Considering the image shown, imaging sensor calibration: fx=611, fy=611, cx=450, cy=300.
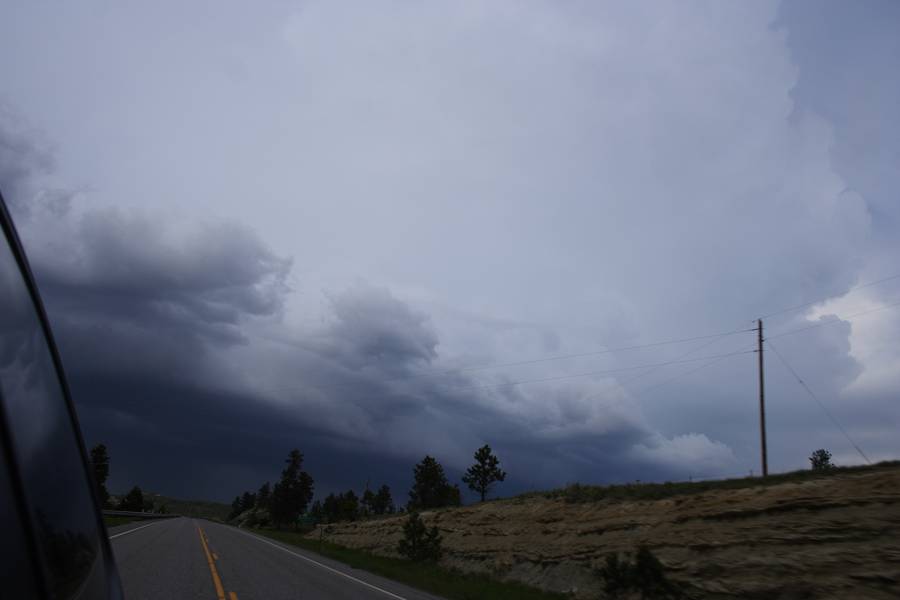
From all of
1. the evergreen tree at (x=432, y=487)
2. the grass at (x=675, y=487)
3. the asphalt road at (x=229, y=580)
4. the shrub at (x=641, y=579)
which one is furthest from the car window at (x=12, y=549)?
the evergreen tree at (x=432, y=487)

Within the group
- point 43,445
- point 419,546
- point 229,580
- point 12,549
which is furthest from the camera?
point 419,546

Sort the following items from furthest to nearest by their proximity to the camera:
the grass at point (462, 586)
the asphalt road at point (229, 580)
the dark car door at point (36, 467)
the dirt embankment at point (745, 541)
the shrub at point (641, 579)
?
the grass at point (462, 586) → the shrub at point (641, 579) → the dirt embankment at point (745, 541) → the asphalt road at point (229, 580) → the dark car door at point (36, 467)

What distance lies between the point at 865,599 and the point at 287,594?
1335 centimetres

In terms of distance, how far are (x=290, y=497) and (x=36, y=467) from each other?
129m

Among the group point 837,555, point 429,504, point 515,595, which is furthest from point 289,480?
point 837,555

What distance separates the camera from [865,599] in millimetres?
13758

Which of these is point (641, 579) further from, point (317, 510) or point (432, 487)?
point (317, 510)

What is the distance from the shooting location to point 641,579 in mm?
18719

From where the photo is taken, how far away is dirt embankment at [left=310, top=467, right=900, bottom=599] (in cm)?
1486

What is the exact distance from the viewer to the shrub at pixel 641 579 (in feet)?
60.1

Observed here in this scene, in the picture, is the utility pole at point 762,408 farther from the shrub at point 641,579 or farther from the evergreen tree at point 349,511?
the evergreen tree at point 349,511

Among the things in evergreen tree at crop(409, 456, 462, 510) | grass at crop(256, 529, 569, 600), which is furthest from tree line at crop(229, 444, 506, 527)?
grass at crop(256, 529, 569, 600)

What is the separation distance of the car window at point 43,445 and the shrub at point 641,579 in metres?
18.8

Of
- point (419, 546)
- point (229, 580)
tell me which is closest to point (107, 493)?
point (419, 546)
